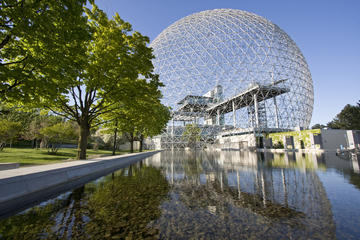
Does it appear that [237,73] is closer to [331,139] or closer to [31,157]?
[331,139]

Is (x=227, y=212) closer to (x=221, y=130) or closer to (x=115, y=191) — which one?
(x=115, y=191)

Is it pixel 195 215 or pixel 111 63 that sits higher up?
pixel 111 63

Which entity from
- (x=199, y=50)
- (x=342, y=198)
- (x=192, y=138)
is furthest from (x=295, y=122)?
(x=342, y=198)

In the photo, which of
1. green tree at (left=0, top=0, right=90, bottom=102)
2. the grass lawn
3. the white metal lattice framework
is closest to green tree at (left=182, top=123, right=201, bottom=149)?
the white metal lattice framework

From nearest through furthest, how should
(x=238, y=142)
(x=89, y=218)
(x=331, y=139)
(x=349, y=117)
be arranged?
1. (x=89, y=218)
2. (x=331, y=139)
3. (x=238, y=142)
4. (x=349, y=117)

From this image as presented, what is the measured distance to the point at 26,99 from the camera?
21.7 feet

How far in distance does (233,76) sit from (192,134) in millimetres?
21625

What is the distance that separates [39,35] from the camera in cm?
557

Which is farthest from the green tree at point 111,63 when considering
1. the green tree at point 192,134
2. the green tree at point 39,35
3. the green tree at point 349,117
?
the green tree at point 349,117

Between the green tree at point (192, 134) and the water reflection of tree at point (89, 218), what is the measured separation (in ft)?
159

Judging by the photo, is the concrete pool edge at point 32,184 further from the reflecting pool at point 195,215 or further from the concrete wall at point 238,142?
the concrete wall at point 238,142

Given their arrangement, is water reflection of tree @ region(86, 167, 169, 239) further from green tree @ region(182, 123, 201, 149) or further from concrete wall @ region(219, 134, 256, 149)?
green tree @ region(182, 123, 201, 149)

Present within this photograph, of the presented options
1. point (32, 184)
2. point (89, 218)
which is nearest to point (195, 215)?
point (89, 218)

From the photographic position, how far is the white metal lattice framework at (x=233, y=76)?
41562 millimetres
